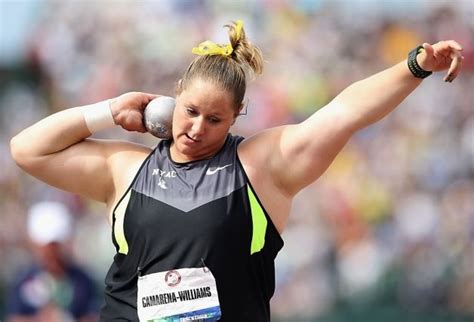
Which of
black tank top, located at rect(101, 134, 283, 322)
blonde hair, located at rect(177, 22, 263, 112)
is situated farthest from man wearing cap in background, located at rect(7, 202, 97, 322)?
blonde hair, located at rect(177, 22, 263, 112)

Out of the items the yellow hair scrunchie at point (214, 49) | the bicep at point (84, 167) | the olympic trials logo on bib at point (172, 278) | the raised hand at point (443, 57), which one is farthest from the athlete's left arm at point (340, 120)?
the bicep at point (84, 167)

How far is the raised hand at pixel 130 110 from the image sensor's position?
3773 millimetres

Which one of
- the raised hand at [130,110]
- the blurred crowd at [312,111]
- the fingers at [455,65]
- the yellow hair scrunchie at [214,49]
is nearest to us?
the fingers at [455,65]

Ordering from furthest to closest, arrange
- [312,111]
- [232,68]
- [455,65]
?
[312,111] → [232,68] → [455,65]

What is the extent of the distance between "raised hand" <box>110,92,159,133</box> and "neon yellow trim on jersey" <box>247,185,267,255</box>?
613 millimetres

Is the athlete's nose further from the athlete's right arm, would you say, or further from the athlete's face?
the athlete's right arm

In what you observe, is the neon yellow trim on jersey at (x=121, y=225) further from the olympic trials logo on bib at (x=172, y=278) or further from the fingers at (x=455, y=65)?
the fingers at (x=455, y=65)

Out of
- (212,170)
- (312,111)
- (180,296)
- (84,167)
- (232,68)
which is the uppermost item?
(312,111)

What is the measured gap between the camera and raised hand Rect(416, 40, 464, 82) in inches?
132

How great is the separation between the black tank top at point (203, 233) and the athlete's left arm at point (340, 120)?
169 mm

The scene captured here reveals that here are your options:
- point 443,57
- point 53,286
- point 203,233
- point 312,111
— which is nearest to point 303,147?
point 203,233

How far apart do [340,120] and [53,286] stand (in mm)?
3627

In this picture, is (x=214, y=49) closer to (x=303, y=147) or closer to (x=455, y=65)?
(x=303, y=147)

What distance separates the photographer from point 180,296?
3453 millimetres
